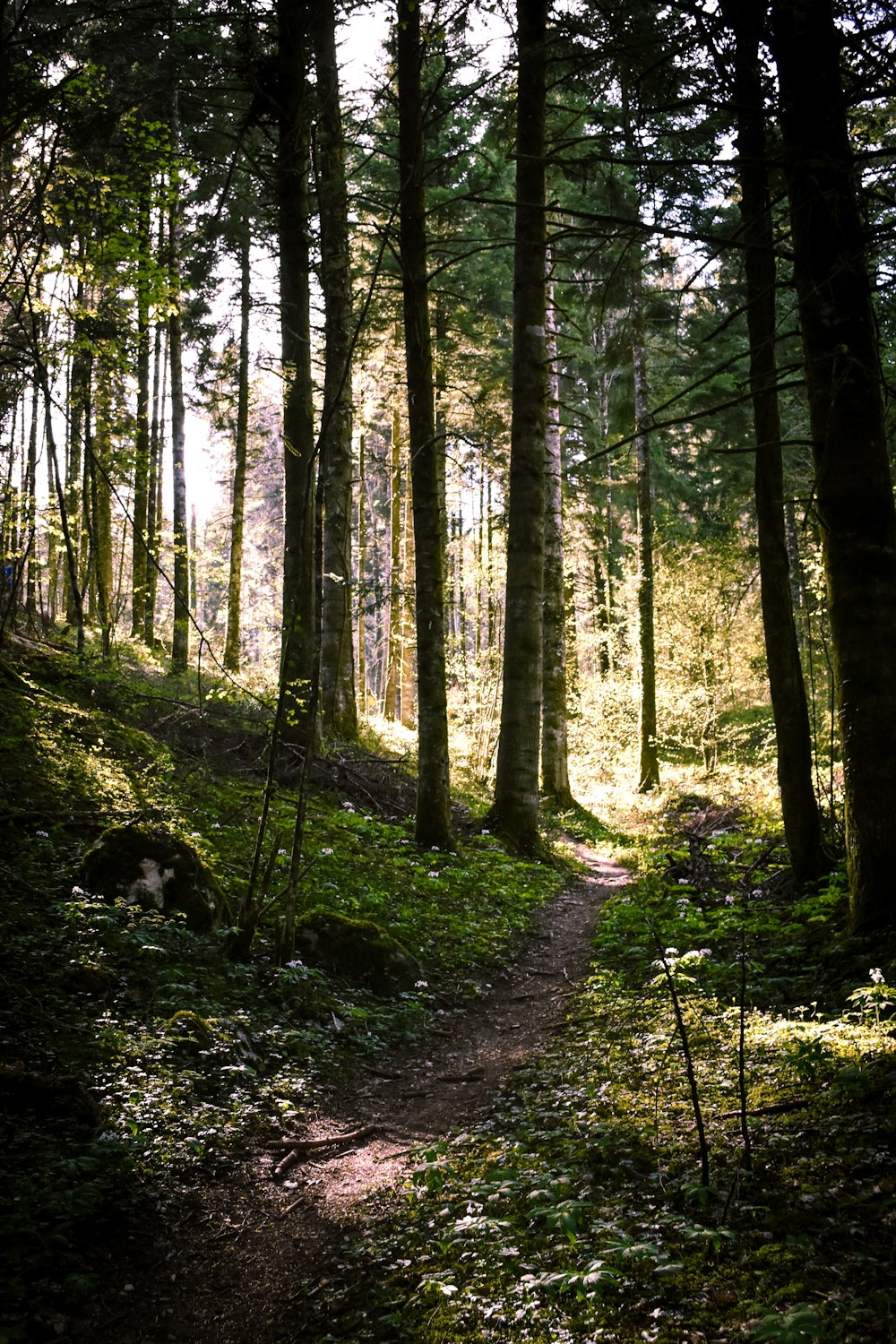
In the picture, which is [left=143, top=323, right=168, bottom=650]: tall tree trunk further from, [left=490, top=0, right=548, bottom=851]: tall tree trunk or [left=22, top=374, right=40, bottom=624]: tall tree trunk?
[left=490, top=0, right=548, bottom=851]: tall tree trunk

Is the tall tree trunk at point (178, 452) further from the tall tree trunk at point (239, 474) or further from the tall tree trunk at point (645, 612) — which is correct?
the tall tree trunk at point (645, 612)

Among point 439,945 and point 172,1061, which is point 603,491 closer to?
point 439,945

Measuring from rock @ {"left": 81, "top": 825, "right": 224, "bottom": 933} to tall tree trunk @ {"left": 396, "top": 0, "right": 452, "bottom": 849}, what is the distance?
3995mm

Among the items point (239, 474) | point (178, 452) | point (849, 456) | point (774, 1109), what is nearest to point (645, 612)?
point (239, 474)

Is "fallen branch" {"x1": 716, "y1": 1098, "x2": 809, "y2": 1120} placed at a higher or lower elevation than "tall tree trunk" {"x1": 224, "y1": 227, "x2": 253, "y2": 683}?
lower

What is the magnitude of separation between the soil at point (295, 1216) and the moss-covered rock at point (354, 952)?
26.8 inches

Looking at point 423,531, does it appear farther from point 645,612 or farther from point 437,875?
point 645,612

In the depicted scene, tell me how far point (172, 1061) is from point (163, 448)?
18923 millimetres

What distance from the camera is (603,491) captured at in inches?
1144

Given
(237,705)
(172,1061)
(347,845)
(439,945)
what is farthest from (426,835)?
(172,1061)

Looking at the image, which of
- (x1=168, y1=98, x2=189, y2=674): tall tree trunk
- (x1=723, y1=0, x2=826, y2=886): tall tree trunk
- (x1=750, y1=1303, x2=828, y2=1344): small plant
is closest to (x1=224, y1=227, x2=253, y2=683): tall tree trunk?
(x1=168, y1=98, x2=189, y2=674): tall tree trunk

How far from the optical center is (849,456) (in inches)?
176

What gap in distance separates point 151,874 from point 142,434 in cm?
831

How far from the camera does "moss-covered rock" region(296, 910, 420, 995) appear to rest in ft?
19.7
